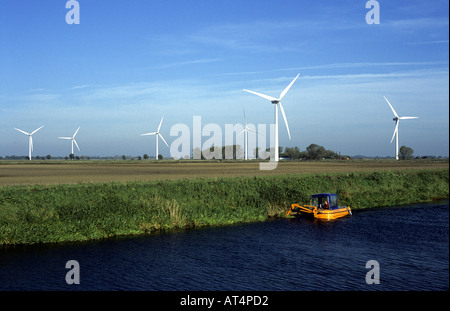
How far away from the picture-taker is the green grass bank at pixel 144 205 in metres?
33.3

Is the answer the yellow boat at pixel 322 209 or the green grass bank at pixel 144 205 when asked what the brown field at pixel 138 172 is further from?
the yellow boat at pixel 322 209

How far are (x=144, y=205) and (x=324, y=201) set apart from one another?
21.3 metres

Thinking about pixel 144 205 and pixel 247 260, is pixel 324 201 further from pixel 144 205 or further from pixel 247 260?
pixel 247 260

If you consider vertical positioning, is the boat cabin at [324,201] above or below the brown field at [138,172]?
below

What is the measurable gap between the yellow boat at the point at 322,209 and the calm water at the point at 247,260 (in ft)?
18.0

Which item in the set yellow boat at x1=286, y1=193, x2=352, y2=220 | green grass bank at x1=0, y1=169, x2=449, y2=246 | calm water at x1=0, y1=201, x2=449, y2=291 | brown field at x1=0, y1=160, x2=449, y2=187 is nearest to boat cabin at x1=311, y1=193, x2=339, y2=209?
yellow boat at x1=286, y1=193, x2=352, y2=220

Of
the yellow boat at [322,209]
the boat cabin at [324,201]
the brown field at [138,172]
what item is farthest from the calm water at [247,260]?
the brown field at [138,172]

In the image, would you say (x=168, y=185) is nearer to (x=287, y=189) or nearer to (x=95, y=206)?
(x=95, y=206)

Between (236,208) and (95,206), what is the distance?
1523cm

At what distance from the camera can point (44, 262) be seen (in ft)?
88.2

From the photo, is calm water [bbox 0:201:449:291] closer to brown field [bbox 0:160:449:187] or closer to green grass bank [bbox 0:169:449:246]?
green grass bank [bbox 0:169:449:246]

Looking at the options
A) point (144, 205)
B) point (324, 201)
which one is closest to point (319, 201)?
point (324, 201)

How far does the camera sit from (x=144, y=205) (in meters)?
39.8
